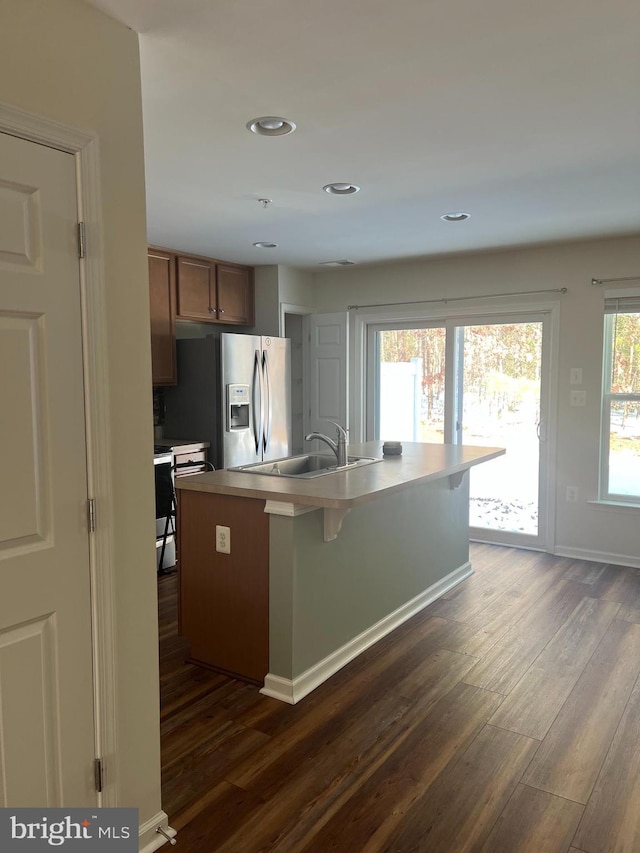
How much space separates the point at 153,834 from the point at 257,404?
352cm

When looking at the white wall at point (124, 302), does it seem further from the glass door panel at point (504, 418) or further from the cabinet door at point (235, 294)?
the glass door panel at point (504, 418)

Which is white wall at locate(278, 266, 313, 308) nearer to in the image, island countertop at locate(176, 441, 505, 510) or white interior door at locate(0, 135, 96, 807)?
island countertop at locate(176, 441, 505, 510)

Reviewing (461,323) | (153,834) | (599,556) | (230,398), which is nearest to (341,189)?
(230,398)

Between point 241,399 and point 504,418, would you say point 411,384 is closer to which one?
point 504,418

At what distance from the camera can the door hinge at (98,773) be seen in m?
1.74

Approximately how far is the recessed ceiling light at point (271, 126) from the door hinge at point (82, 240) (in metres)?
1.08

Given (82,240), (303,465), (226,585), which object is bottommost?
(226,585)

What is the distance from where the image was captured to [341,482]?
290 cm

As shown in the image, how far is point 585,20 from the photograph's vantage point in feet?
5.69

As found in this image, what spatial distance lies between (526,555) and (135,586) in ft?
12.5

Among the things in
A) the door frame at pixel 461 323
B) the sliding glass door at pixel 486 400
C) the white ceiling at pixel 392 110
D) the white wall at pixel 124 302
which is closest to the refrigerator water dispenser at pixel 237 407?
the door frame at pixel 461 323

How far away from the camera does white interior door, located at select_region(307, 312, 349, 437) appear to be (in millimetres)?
5684

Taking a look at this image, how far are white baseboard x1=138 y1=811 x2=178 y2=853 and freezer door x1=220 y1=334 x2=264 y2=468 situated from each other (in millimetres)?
3099

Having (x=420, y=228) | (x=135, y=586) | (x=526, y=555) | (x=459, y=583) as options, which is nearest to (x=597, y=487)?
(x=526, y=555)
